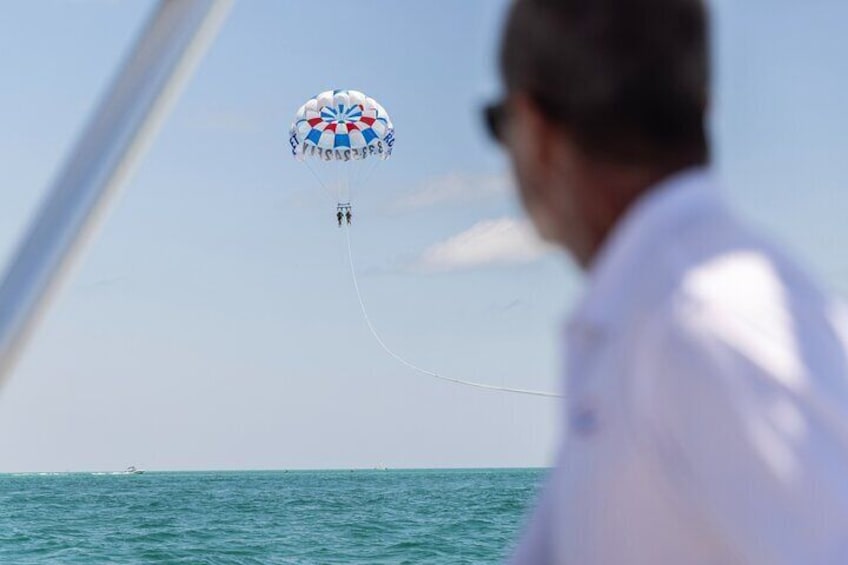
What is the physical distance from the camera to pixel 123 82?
0.89m

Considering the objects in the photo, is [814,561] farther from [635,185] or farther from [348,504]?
[348,504]

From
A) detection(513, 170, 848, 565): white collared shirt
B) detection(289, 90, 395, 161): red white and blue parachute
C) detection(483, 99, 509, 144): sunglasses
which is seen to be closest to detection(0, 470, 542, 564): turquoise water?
detection(289, 90, 395, 161): red white and blue parachute

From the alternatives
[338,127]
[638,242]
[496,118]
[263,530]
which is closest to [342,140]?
[338,127]

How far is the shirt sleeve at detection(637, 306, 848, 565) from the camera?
505mm

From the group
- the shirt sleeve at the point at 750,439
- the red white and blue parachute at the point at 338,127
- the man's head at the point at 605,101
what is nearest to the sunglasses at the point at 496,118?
the man's head at the point at 605,101

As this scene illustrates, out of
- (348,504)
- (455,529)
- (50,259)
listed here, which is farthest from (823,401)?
(348,504)

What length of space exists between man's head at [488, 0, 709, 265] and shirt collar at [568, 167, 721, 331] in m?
0.02

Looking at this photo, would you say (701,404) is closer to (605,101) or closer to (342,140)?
(605,101)

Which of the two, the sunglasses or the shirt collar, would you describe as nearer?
the shirt collar

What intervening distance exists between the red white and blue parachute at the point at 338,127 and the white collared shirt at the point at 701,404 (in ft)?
67.3

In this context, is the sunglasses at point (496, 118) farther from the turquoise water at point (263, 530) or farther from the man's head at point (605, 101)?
the turquoise water at point (263, 530)

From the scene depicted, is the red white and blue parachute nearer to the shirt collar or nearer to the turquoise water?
the turquoise water

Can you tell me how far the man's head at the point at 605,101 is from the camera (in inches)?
23.9

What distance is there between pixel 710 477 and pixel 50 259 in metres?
0.47
